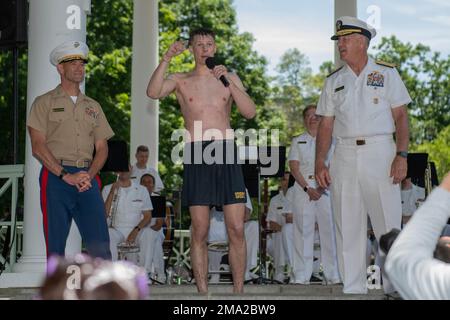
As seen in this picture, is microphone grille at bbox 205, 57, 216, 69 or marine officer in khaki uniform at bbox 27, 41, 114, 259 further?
microphone grille at bbox 205, 57, 216, 69

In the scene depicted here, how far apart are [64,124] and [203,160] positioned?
1203 millimetres

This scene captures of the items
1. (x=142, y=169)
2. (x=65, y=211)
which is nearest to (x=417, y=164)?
(x=142, y=169)

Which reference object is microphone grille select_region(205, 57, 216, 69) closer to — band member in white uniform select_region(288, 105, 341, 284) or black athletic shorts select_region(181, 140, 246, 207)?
black athletic shorts select_region(181, 140, 246, 207)

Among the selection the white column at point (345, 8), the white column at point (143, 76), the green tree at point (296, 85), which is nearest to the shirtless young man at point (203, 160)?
the white column at point (345, 8)

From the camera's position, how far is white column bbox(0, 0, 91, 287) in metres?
9.43

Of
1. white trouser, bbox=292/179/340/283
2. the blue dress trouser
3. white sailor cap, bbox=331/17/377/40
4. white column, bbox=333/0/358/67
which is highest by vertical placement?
white column, bbox=333/0/358/67

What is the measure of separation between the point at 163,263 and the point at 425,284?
12610 millimetres

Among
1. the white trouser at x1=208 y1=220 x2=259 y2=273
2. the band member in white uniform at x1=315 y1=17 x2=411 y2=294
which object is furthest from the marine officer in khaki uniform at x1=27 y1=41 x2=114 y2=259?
the white trouser at x1=208 y1=220 x2=259 y2=273

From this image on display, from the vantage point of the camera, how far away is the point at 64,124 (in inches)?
307

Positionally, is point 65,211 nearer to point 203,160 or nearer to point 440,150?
point 203,160

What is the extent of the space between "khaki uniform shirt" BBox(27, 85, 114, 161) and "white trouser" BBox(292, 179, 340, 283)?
480 cm

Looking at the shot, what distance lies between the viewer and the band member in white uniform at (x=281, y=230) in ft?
48.3
